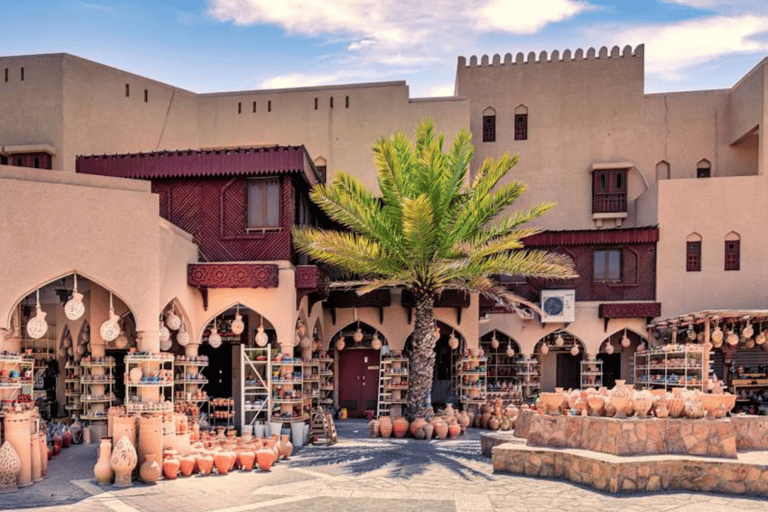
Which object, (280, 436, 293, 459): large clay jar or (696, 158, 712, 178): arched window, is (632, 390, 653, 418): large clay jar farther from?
(696, 158, 712, 178): arched window

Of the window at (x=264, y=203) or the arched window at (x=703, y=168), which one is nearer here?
the window at (x=264, y=203)

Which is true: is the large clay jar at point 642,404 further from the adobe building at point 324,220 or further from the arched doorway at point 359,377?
the arched doorway at point 359,377

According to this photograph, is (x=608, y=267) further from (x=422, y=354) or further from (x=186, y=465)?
(x=186, y=465)

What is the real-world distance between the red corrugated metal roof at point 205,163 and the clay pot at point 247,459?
697 centimetres

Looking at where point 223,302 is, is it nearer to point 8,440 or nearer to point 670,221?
point 8,440

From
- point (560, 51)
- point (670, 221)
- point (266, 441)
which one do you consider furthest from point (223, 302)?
point (560, 51)

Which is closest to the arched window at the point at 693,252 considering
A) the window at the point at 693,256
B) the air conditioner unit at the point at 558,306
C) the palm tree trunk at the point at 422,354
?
the window at the point at 693,256

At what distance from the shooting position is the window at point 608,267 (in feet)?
76.6

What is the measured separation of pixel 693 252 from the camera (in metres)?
22.7

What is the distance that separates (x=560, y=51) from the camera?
86.9 feet

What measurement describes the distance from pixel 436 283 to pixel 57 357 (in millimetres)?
12155

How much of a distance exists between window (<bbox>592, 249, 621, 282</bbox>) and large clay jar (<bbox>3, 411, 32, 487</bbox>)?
18.4 metres

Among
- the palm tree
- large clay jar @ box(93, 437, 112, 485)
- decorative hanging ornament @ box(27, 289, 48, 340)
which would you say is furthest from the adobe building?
large clay jar @ box(93, 437, 112, 485)

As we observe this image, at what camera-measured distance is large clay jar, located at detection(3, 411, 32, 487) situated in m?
11.2
